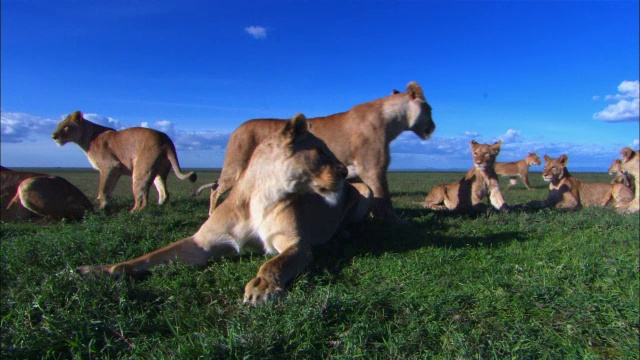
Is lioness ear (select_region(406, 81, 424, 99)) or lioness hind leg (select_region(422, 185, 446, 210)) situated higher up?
lioness ear (select_region(406, 81, 424, 99))

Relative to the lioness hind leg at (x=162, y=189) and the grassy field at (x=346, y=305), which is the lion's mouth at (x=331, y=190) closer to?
the grassy field at (x=346, y=305)

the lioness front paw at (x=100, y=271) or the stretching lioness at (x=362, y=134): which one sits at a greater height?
the stretching lioness at (x=362, y=134)

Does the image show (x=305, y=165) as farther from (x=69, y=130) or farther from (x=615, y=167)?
(x=615, y=167)

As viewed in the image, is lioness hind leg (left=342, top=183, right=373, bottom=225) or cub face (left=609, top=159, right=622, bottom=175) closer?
lioness hind leg (left=342, top=183, right=373, bottom=225)

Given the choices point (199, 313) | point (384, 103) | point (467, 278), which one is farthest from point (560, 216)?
point (199, 313)

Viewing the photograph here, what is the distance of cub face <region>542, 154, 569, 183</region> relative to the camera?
1047 cm

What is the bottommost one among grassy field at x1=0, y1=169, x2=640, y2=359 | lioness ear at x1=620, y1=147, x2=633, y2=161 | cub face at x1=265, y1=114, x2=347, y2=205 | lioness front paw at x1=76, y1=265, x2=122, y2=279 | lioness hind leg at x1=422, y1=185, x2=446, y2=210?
grassy field at x1=0, y1=169, x2=640, y2=359

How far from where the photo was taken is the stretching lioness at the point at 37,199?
6.62 m

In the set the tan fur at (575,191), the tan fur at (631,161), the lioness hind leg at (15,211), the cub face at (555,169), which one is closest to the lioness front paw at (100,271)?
the lioness hind leg at (15,211)

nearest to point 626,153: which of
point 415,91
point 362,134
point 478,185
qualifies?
point 478,185

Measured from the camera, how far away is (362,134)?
6316 millimetres

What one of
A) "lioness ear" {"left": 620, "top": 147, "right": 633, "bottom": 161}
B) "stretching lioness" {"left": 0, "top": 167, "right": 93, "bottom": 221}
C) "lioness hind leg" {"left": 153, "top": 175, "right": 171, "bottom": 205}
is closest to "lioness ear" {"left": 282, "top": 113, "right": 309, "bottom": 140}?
"stretching lioness" {"left": 0, "top": 167, "right": 93, "bottom": 221}

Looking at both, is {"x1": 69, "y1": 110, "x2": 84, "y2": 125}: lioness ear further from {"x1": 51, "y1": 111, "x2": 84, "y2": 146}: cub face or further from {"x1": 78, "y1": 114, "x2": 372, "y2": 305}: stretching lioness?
{"x1": 78, "y1": 114, "x2": 372, "y2": 305}: stretching lioness

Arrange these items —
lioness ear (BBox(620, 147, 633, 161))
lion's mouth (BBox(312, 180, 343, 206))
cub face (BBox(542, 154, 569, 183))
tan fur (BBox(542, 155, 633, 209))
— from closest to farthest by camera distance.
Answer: lion's mouth (BBox(312, 180, 343, 206)) → tan fur (BBox(542, 155, 633, 209)) → lioness ear (BBox(620, 147, 633, 161)) → cub face (BBox(542, 154, 569, 183))
